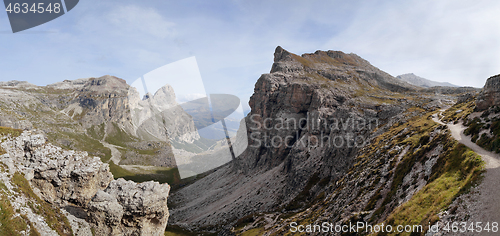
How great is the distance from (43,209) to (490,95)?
223 ft

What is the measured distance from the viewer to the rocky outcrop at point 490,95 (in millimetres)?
33031

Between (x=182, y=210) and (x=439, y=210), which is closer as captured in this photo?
(x=439, y=210)

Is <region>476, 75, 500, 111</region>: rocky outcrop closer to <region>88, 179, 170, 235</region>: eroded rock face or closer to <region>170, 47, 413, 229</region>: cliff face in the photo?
<region>170, 47, 413, 229</region>: cliff face

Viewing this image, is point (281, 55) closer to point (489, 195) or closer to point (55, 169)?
point (55, 169)

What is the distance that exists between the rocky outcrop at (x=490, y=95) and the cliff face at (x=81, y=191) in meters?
57.5

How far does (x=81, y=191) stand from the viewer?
114 ft

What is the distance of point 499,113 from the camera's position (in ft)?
97.0

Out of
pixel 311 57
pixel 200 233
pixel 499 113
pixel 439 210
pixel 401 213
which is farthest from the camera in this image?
pixel 311 57

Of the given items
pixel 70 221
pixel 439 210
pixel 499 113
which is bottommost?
pixel 439 210

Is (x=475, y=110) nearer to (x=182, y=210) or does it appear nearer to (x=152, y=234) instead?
(x=152, y=234)

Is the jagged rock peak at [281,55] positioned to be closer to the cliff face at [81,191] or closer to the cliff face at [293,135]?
the cliff face at [293,135]

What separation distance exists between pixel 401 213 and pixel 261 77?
137 meters

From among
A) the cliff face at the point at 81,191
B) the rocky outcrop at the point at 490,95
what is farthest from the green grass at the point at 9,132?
the rocky outcrop at the point at 490,95

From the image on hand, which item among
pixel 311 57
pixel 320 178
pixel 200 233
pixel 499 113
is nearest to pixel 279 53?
pixel 311 57
